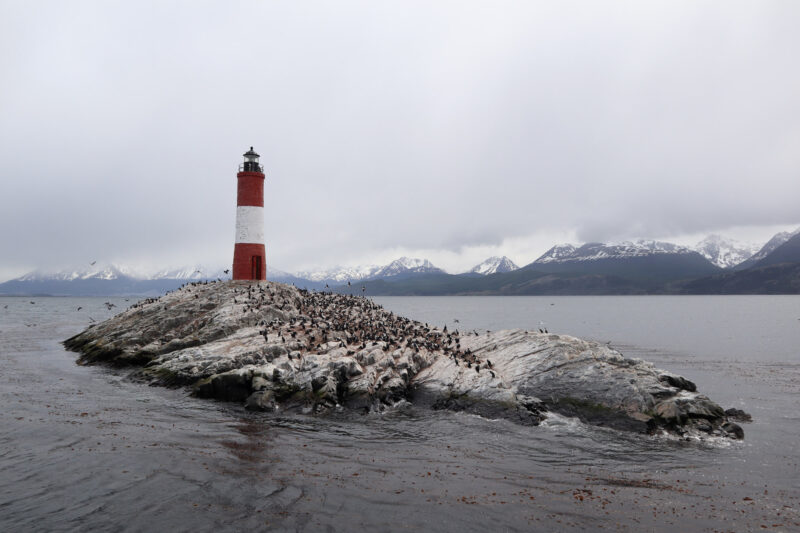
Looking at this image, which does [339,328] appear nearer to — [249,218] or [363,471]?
[249,218]

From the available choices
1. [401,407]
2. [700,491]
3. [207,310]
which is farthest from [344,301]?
[700,491]

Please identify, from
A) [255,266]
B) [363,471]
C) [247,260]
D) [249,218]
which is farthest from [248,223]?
[363,471]

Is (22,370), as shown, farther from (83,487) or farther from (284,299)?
(83,487)

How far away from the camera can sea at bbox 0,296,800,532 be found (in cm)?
1468

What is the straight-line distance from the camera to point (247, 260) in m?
53.8

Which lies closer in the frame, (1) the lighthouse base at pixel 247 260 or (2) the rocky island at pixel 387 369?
(2) the rocky island at pixel 387 369

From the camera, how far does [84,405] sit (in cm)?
2783

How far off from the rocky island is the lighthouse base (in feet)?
29.2

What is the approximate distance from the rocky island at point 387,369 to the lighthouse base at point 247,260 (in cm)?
889

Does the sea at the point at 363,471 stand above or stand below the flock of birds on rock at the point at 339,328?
below

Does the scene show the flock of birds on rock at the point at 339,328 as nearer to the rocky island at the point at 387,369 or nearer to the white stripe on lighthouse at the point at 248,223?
the rocky island at the point at 387,369

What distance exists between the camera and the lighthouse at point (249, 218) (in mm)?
52875

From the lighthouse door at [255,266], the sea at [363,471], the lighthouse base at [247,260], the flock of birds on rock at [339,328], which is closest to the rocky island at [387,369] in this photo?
the flock of birds on rock at [339,328]

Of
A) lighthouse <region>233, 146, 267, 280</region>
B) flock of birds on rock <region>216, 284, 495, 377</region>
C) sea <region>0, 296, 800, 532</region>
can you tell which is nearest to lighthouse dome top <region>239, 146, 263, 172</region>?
lighthouse <region>233, 146, 267, 280</region>
